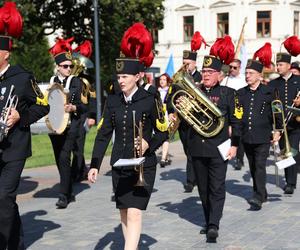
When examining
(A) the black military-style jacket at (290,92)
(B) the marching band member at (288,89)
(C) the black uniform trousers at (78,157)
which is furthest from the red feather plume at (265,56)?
(C) the black uniform trousers at (78,157)

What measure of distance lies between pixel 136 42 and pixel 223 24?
45.7 metres

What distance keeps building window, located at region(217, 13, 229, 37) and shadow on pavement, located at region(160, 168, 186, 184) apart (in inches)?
1525

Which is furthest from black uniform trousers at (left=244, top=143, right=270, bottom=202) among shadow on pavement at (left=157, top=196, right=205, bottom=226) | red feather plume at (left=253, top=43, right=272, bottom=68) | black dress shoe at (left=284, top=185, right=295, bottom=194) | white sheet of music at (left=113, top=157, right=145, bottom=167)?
white sheet of music at (left=113, top=157, right=145, bottom=167)

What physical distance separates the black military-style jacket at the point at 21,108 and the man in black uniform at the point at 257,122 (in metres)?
3.78

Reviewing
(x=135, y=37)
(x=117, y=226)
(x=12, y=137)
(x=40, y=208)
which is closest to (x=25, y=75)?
(x=12, y=137)

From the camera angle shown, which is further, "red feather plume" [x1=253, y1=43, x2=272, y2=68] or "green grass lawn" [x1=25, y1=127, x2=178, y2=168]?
"green grass lawn" [x1=25, y1=127, x2=178, y2=168]

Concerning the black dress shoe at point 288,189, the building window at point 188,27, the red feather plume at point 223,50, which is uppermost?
the building window at point 188,27

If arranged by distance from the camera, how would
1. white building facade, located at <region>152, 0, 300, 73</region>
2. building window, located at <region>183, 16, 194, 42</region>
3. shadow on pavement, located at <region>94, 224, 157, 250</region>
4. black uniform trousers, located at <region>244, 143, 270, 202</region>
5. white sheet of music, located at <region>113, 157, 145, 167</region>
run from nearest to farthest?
1. white sheet of music, located at <region>113, 157, 145, 167</region>
2. shadow on pavement, located at <region>94, 224, 157, 250</region>
3. black uniform trousers, located at <region>244, 143, 270, 202</region>
4. white building facade, located at <region>152, 0, 300, 73</region>
5. building window, located at <region>183, 16, 194, 42</region>

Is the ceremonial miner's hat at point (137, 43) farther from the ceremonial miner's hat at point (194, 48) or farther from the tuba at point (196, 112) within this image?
the ceremonial miner's hat at point (194, 48)

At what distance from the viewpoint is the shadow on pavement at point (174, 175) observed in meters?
11.8

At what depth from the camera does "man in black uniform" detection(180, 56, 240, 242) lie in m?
7.24

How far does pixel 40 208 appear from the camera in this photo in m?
9.06

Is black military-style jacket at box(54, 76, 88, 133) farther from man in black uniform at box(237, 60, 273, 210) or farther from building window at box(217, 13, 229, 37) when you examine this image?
building window at box(217, 13, 229, 37)

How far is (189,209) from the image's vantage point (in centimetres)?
888
